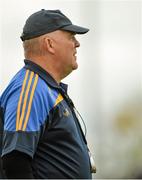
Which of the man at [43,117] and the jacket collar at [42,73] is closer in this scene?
the man at [43,117]

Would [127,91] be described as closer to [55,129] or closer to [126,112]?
[126,112]

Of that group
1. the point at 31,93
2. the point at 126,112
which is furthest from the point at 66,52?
the point at 126,112

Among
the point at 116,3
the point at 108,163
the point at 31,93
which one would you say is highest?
the point at 31,93

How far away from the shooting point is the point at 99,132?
7547 millimetres

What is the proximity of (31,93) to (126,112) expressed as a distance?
4067 millimetres

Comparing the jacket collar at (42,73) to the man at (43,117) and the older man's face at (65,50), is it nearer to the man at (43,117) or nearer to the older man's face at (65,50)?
the man at (43,117)

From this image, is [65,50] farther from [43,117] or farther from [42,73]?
[43,117]

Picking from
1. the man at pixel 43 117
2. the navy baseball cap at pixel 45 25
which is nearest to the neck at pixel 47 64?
the man at pixel 43 117

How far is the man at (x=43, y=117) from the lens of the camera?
12.6 feet

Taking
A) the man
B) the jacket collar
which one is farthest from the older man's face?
the jacket collar

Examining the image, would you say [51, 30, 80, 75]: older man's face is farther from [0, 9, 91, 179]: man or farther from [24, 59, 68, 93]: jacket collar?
[24, 59, 68, 93]: jacket collar

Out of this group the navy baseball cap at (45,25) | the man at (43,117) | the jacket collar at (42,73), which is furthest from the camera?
the navy baseball cap at (45,25)

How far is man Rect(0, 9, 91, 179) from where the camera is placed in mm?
3852

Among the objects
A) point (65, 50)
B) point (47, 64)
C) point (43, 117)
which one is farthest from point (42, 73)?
point (43, 117)
